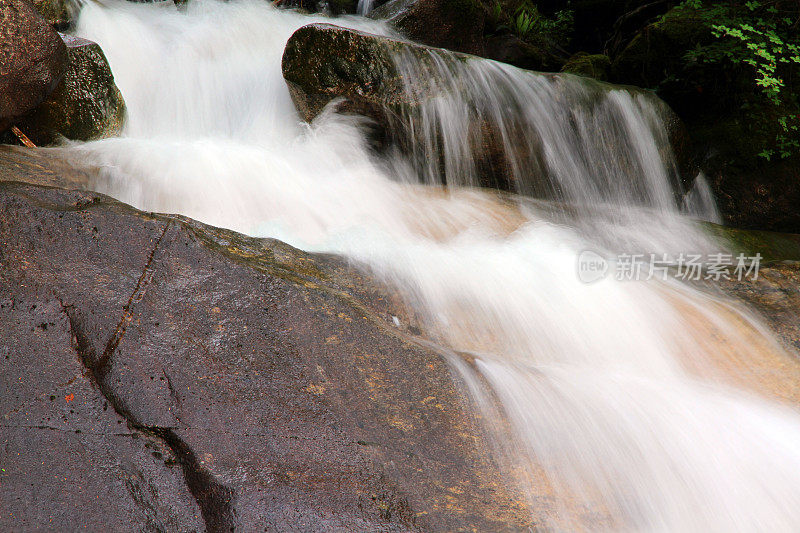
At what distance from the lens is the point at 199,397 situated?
2.08 meters

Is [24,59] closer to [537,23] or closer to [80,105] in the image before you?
[80,105]

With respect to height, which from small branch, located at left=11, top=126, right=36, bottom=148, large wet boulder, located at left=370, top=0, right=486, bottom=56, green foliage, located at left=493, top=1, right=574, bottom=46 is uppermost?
green foliage, located at left=493, top=1, right=574, bottom=46

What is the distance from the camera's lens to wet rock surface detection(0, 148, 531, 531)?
1846 mm

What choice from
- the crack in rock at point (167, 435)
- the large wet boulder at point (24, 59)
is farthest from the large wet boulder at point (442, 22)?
the crack in rock at point (167, 435)

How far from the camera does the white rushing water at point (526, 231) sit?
2.52 meters

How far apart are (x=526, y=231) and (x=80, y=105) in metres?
3.75

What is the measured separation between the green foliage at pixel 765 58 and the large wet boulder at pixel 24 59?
6300 millimetres

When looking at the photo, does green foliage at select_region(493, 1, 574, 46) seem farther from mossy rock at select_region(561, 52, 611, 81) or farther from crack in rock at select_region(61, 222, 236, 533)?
crack in rock at select_region(61, 222, 236, 533)

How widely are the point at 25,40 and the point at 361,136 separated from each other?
2.75 meters

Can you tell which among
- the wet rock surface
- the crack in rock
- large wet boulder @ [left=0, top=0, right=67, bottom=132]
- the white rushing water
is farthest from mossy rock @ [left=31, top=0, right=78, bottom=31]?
the crack in rock

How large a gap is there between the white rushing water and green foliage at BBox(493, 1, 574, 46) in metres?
2.90

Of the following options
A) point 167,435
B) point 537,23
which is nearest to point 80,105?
point 167,435

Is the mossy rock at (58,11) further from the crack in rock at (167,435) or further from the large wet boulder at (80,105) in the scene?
the crack in rock at (167,435)

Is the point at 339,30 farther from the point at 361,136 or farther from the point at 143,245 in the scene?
the point at 143,245
